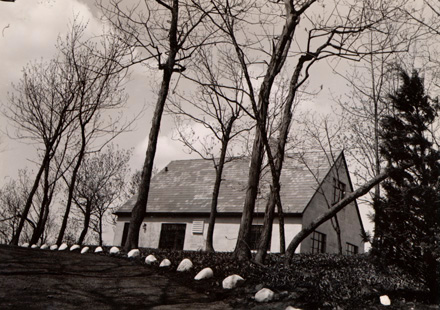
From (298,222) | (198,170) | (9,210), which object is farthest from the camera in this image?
(9,210)

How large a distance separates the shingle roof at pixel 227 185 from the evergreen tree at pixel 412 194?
44.1 ft

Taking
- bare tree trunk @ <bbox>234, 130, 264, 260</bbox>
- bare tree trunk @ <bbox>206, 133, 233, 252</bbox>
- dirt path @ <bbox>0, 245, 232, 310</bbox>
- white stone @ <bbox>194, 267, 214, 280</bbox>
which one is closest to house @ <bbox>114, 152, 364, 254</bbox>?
bare tree trunk @ <bbox>206, 133, 233, 252</bbox>

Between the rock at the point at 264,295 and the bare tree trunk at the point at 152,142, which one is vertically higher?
the bare tree trunk at the point at 152,142

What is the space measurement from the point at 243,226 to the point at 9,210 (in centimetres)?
4256

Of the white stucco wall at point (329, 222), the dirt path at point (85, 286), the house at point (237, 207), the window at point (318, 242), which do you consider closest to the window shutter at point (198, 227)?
the house at point (237, 207)

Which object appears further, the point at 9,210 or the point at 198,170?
the point at 9,210

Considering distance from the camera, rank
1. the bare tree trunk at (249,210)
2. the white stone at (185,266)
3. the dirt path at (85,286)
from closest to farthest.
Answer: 1. the dirt path at (85,286)
2. the white stone at (185,266)
3. the bare tree trunk at (249,210)

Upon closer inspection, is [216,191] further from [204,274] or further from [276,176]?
[204,274]

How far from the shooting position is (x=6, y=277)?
23.0 ft

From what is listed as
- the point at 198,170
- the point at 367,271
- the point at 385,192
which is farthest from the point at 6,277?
the point at 198,170

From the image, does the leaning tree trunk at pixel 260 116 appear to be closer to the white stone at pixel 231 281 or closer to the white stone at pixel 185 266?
the white stone at pixel 185 266

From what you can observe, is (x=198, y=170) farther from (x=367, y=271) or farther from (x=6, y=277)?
(x=6, y=277)

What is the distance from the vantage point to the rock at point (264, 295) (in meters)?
6.64

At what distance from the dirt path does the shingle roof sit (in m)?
14.2
